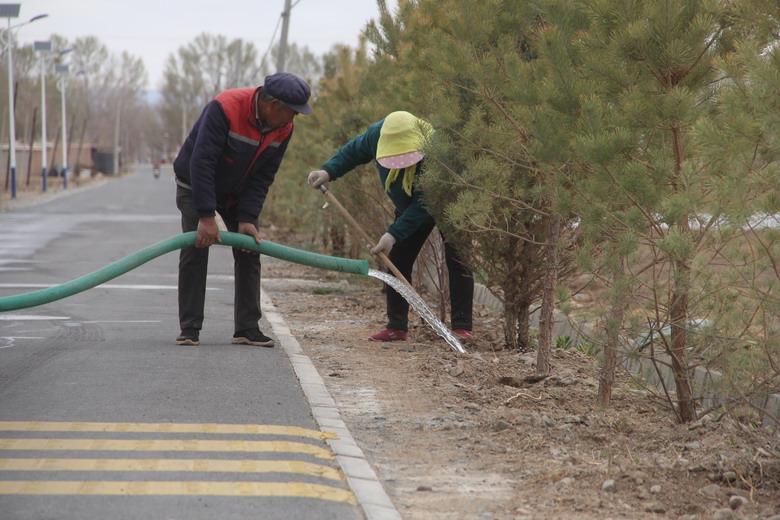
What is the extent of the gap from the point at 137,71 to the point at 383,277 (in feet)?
418

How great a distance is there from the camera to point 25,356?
678 centimetres

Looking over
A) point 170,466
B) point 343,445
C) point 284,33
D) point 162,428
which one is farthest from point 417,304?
point 284,33

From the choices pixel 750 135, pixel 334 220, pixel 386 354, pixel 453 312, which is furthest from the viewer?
pixel 334 220

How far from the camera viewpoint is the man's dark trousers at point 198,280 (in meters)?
7.26

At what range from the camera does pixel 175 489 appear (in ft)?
13.0

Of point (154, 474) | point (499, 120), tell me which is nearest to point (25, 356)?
point (154, 474)

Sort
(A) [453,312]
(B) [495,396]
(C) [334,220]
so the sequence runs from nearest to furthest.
→ (B) [495,396] < (A) [453,312] < (C) [334,220]

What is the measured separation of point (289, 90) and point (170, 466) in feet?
→ 10.2

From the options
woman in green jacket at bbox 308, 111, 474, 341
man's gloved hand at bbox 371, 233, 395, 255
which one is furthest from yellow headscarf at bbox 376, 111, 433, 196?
man's gloved hand at bbox 371, 233, 395, 255

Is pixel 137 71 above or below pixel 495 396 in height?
above

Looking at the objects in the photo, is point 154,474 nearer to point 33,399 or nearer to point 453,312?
point 33,399

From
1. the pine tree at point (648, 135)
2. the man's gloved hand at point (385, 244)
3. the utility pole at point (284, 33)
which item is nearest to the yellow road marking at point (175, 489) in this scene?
the pine tree at point (648, 135)

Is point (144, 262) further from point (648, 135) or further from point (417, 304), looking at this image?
point (648, 135)

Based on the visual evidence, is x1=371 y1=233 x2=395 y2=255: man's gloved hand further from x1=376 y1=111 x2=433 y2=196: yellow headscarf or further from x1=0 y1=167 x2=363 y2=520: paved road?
x1=0 y1=167 x2=363 y2=520: paved road
